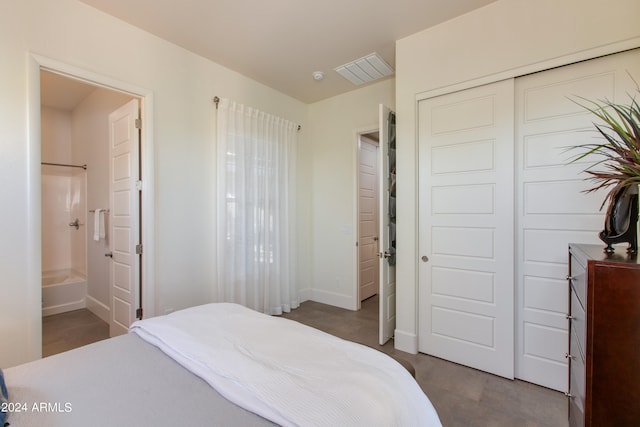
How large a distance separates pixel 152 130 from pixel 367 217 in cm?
290

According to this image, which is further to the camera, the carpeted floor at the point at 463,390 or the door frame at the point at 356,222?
the door frame at the point at 356,222

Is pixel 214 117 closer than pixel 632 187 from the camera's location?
No

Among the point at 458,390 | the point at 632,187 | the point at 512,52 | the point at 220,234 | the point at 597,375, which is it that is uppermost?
the point at 512,52

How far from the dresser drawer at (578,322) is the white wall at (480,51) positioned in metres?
1.22

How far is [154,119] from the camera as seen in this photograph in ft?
8.48

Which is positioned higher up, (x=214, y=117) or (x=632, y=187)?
(x=214, y=117)

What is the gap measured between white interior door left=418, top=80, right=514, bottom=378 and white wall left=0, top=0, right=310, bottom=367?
218 centimetres

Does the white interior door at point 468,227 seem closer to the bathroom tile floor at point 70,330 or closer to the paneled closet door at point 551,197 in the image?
the paneled closet door at point 551,197

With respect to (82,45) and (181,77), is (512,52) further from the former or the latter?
(82,45)

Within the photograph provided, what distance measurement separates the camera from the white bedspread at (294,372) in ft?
2.88

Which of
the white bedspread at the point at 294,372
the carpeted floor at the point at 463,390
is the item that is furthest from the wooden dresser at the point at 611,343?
the carpeted floor at the point at 463,390

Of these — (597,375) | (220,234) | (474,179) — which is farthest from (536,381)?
(220,234)

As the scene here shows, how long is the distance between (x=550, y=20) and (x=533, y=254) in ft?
5.58

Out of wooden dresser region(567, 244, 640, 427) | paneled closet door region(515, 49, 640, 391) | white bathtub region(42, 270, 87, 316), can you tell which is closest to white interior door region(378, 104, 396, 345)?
paneled closet door region(515, 49, 640, 391)
